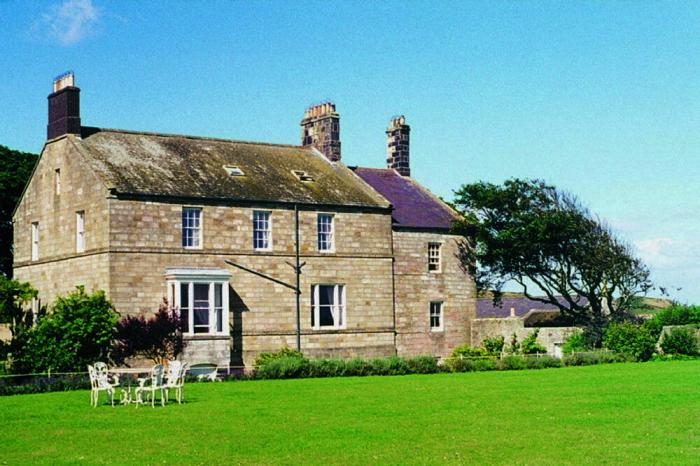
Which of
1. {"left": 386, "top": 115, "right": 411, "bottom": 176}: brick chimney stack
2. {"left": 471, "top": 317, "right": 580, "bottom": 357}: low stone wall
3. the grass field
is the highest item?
{"left": 386, "top": 115, "right": 411, "bottom": 176}: brick chimney stack

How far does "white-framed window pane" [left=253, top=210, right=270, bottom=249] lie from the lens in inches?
1865

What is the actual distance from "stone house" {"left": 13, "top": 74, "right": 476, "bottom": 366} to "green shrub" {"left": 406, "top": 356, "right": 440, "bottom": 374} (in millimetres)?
5718

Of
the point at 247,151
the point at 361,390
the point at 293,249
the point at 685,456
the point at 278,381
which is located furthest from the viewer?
the point at 247,151

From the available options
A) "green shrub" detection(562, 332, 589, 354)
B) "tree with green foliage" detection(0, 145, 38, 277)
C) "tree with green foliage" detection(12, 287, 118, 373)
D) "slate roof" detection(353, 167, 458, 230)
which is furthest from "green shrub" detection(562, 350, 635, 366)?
"tree with green foliage" detection(0, 145, 38, 277)

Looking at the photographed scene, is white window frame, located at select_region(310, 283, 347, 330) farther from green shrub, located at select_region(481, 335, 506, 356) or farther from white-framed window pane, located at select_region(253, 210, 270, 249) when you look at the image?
green shrub, located at select_region(481, 335, 506, 356)

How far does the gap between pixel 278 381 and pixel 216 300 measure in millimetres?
7494

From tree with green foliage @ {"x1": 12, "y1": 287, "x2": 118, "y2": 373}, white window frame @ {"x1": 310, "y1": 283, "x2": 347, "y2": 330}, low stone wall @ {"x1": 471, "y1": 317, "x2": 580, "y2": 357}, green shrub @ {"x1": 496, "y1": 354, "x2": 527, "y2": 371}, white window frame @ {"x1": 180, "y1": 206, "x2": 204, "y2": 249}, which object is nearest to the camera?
tree with green foliage @ {"x1": 12, "y1": 287, "x2": 118, "y2": 373}

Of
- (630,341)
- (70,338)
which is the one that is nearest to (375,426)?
(70,338)

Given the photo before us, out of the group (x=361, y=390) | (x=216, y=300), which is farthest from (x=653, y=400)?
(x=216, y=300)

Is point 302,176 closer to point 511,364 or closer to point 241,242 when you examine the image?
point 241,242

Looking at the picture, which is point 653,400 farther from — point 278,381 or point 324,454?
point 278,381

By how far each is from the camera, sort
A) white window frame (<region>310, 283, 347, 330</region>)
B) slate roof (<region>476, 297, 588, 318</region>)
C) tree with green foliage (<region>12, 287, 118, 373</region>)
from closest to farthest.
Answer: tree with green foliage (<region>12, 287, 118, 373</region>), white window frame (<region>310, 283, 347, 330</region>), slate roof (<region>476, 297, 588, 318</region>)

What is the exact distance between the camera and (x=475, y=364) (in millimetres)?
45625

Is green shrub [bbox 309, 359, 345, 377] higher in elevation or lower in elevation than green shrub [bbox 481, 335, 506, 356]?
lower
